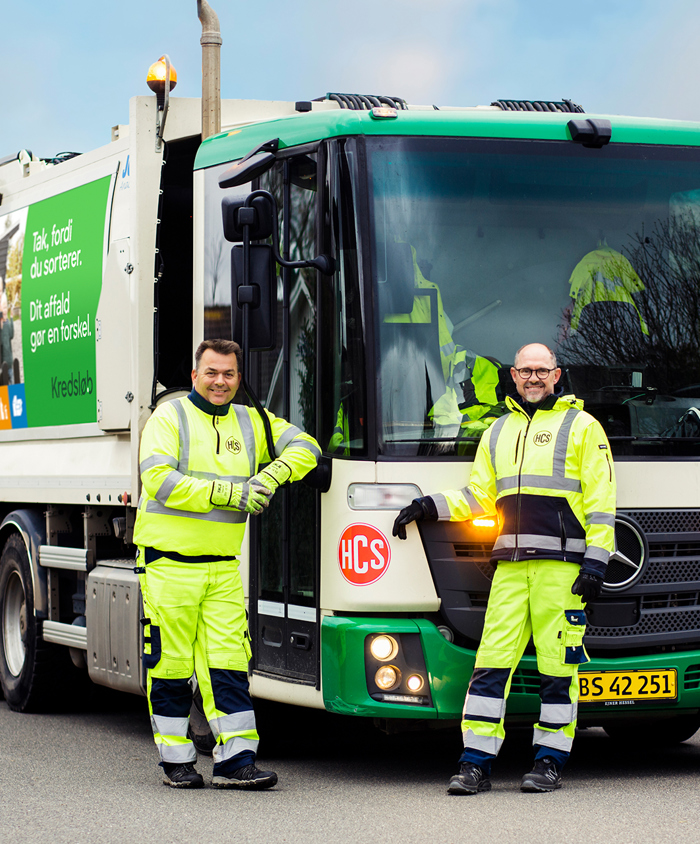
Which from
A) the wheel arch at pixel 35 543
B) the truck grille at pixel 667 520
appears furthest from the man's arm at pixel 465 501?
the wheel arch at pixel 35 543

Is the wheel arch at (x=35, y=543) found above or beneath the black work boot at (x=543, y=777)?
above

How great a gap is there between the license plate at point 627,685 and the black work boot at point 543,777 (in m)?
0.32

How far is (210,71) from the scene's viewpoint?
7922mm

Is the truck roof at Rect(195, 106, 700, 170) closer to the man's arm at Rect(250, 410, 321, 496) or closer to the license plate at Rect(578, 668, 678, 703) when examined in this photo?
the man's arm at Rect(250, 410, 321, 496)

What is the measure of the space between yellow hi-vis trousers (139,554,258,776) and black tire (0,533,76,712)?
294 cm

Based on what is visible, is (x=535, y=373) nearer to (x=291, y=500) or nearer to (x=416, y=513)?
(x=416, y=513)

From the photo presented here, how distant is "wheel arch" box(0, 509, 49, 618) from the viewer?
30.0 feet

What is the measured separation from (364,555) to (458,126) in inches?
75.0

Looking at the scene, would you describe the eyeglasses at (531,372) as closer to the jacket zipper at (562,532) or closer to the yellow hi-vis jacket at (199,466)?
the jacket zipper at (562,532)

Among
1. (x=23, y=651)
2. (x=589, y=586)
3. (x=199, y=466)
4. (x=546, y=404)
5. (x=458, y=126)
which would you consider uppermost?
(x=458, y=126)

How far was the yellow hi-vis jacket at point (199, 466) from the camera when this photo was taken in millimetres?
6305

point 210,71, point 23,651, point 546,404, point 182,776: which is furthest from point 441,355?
point 23,651

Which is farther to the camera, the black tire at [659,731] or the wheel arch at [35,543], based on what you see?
the wheel arch at [35,543]

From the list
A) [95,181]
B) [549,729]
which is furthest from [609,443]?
[95,181]
